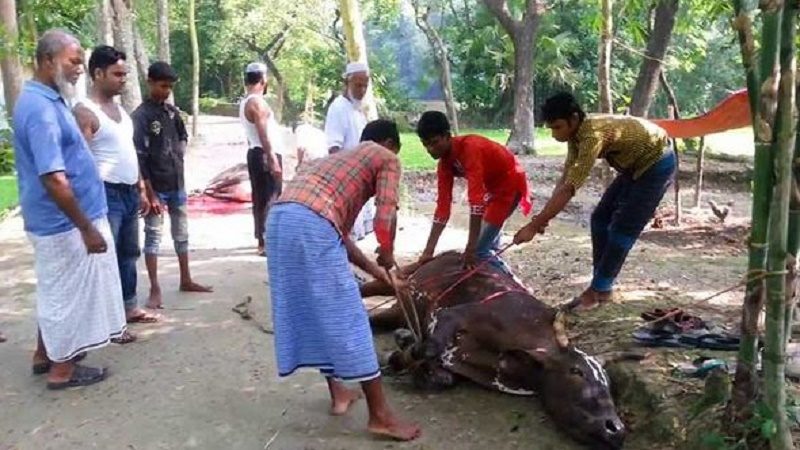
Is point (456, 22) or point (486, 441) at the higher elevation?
point (456, 22)

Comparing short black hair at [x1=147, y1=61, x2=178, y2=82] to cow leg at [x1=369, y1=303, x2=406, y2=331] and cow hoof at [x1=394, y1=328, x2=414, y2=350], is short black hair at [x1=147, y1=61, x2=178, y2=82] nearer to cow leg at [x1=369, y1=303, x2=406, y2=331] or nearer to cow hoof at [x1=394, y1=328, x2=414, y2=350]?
cow leg at [x1=369, y1=303, x2=406, y2=331]

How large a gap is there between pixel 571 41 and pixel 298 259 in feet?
77.8

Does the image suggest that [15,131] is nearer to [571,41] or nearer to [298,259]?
[298,259]

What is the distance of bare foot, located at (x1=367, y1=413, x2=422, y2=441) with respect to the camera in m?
3.72

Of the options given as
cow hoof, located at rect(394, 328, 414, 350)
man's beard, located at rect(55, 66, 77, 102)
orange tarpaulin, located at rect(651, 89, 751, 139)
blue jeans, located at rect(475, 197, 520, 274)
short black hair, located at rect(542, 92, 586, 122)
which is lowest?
cow hoof, located at rect(394, 328, 414, 350)

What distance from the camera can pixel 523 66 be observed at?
61.5 ft

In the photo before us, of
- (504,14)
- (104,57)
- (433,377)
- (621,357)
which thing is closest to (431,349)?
(433,377)

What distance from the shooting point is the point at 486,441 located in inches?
148

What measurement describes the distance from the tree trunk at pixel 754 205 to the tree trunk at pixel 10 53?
743 cm

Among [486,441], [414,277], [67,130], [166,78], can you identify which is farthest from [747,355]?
[166,78]

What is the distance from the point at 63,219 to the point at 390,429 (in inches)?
77.0

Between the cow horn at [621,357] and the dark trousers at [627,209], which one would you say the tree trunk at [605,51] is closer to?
the dark trousers at [627,209]

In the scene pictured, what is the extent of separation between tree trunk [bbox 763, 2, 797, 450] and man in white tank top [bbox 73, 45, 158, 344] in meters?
3.46

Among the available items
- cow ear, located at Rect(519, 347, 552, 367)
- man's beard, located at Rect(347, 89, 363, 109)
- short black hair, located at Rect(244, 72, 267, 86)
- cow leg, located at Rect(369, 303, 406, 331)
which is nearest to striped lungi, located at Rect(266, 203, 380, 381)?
cow ear, located at Rect(519, 347, 552, 367)
